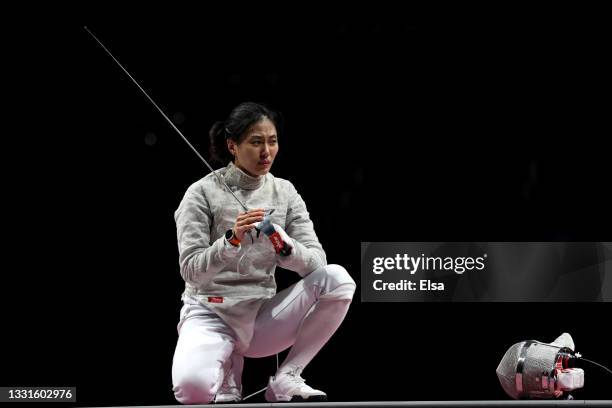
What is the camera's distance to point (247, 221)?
2.55m

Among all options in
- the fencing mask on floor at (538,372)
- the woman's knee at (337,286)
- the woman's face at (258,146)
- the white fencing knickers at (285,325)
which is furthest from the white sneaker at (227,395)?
the fencing mask on floor at (538,372)

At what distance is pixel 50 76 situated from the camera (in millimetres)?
3203

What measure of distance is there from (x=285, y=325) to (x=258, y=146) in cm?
52

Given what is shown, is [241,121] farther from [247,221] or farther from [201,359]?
[201,359]

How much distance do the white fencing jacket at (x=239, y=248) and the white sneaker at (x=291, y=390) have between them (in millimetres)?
153

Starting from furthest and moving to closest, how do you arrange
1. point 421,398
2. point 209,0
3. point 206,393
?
point 209,0 < point 421,398 < point 206,393

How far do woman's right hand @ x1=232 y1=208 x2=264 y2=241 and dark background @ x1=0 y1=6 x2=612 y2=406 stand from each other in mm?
773

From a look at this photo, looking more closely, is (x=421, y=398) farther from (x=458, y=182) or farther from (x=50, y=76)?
(x=50, y=76)

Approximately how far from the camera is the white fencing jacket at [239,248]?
271 centimetres

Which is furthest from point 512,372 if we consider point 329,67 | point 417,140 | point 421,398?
point 329,67

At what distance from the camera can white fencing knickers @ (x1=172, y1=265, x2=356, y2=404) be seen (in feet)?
8.81

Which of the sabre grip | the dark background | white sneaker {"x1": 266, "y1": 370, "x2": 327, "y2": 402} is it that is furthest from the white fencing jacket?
the dark background

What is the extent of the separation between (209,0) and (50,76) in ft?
1.97

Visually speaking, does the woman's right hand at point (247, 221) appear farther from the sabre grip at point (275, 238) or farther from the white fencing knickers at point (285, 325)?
A: the white fencing knickers at point (285, 325)
